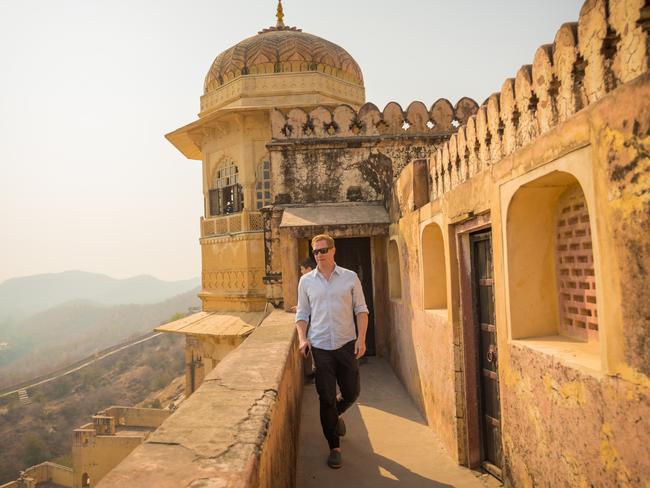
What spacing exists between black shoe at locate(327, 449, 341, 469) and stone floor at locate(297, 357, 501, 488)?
0.04 metres

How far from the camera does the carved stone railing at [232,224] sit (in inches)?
594

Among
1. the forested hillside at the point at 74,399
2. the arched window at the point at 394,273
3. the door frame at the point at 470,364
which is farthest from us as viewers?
the forested hillside at the point at 74,399

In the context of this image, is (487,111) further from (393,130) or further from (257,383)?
(393,130)

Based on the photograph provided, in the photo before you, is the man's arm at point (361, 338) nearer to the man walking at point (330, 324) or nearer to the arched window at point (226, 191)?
the man walking at point (330, 324)

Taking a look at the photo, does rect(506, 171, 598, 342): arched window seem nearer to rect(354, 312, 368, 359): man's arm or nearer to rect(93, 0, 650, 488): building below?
rect(93, 0, 650, 488): building below

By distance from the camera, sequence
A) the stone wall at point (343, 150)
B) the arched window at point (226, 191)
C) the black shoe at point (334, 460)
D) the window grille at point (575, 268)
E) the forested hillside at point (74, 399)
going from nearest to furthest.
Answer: the window grille at point (575, 268)
the black shoe at point (334, 460)
the stone wall at point (343, 150)
the arched window at point (226, 191)
the forested hillside at point (74, 399)

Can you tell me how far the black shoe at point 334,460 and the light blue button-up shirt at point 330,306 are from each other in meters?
0.96

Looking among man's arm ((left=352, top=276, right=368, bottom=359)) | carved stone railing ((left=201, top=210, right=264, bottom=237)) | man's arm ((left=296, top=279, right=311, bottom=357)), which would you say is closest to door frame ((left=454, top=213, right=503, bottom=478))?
man's arm ((left=352, top=276, right=368, bottom=359))

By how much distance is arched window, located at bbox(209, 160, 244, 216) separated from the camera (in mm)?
15785

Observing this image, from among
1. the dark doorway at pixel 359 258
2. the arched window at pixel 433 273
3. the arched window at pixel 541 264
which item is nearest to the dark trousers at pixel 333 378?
the arched window at pixel 541 264

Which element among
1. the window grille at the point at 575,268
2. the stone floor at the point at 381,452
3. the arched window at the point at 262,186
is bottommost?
the stone floor at the point at 381,452

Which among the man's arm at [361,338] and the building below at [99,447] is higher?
the man's arm at [361,338]

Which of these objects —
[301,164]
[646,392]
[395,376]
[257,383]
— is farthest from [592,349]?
[301,164]

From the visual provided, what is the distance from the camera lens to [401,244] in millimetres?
7320
